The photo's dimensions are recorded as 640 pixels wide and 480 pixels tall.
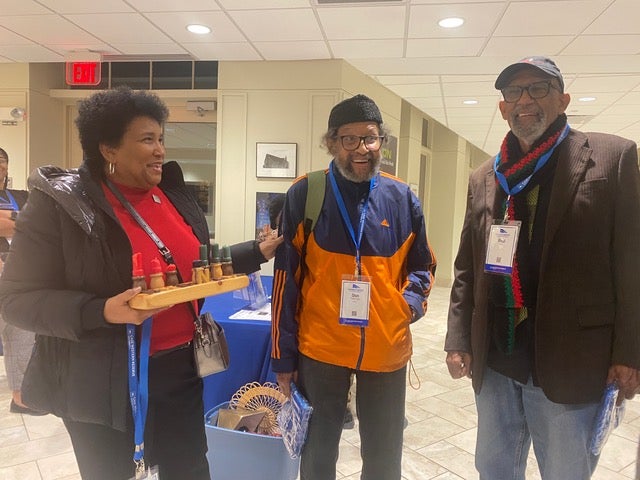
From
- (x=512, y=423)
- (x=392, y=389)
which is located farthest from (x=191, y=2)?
(x=512, y=423)

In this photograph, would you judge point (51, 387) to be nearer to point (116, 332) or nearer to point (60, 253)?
point (116, 332)

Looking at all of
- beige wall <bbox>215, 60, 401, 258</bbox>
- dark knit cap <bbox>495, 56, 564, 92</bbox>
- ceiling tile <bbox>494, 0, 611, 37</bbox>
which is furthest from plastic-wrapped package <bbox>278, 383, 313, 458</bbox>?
beige wall <bbox>215, 60, 401, 258</bbox>

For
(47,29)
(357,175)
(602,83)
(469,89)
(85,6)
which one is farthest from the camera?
(469,89)

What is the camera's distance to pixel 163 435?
1375mm

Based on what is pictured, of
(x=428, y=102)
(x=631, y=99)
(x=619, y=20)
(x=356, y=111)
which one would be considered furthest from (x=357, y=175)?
(x=631, y=99)

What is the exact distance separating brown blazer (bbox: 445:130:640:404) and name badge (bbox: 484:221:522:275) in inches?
3.7

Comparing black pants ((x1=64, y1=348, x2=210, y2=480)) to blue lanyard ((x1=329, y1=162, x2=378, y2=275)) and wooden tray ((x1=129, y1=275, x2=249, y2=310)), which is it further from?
blue lanyard ((x1=329, y1=162, x2=378, y2=275))

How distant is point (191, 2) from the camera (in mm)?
3600

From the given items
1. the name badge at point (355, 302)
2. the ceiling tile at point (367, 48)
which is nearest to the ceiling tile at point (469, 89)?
the ceiling tile at point (367, 48)

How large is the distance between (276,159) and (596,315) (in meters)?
4.45

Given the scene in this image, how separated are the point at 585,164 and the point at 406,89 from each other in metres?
5.08

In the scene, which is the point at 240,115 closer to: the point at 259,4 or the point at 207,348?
the point at 259,4

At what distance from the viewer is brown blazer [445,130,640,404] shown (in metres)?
1.24

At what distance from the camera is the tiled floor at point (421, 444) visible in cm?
245
